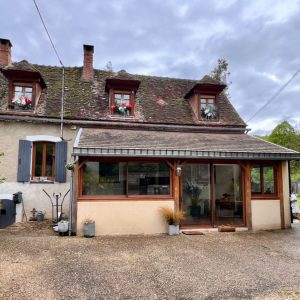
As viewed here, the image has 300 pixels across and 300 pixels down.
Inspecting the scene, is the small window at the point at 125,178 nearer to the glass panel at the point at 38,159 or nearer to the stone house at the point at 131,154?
the stone house at the point at 131,154

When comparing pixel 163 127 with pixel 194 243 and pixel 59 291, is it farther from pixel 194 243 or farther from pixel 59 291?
pixel 59 291

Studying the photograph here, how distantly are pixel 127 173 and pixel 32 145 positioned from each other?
4.42 metres

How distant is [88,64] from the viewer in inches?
556

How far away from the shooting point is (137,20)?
9867 millimetres

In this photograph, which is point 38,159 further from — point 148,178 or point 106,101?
point 148,178

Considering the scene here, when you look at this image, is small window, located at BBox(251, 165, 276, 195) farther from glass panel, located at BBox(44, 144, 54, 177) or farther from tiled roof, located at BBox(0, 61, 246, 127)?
glass panel, located at BBox(44, 144, 54, 177)

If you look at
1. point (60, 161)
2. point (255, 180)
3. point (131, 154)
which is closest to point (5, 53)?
point (60, 161)

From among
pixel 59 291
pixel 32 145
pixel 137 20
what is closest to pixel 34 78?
pixel 32 145

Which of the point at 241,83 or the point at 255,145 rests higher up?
the point at 241,83

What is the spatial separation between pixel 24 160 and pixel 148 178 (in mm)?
5034

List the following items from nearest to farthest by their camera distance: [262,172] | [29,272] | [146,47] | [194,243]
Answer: [29,272]
[194,243]
[262,172]
[146,47]

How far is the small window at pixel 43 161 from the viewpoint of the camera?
11164mm

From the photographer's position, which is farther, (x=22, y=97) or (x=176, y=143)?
(x=22, y=97)

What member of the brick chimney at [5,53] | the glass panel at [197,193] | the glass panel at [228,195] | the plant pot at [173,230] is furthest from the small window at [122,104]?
the plant pot at [173,230]
